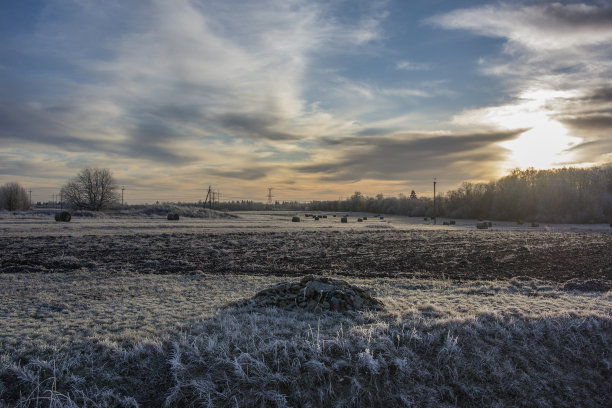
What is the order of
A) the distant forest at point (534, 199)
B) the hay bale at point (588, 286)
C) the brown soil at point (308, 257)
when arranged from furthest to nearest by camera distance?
the distant forest at point (534, 199), the brown soil at point (308, 257), the hay bale at point (588, 286)

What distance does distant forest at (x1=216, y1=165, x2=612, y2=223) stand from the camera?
7150cm

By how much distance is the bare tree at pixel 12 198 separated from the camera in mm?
97062

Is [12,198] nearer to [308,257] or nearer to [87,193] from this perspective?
[87,193]

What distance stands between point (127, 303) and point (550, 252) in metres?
22.3

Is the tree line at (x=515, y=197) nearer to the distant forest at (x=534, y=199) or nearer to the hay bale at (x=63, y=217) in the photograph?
the distant forest at (x=534, y=199)

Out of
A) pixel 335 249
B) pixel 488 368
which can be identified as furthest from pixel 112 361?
pixel 335 249

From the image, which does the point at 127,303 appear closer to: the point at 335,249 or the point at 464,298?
the point at 464,298

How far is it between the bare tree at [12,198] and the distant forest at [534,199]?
11281 centimetres

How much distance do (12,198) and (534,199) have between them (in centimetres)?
13367

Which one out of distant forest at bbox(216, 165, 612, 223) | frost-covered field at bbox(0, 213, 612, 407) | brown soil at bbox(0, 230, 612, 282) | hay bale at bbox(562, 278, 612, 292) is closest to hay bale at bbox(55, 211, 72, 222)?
brown soil at bbox(0, 230, 612, 282)

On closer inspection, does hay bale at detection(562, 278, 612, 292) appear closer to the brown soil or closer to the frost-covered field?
the frost-covered field

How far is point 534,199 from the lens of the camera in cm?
7981

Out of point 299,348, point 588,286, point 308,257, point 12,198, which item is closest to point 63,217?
point 308,257

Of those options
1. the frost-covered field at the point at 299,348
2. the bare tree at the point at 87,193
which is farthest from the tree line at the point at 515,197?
the frost-covered field at the point at 299,348
